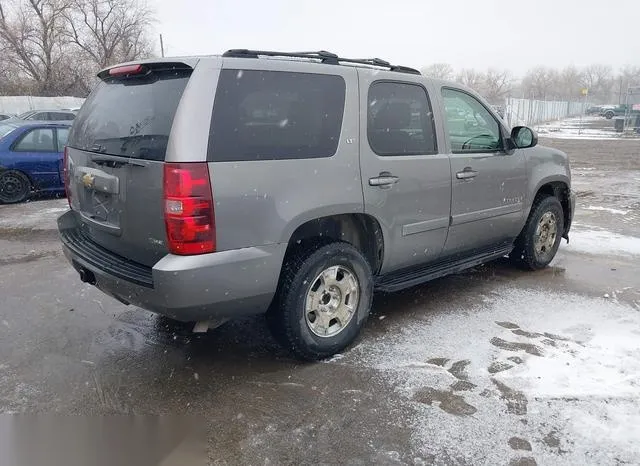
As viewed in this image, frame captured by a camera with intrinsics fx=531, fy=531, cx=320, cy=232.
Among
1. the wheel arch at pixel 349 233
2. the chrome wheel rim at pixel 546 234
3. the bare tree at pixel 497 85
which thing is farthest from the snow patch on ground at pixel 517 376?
the bare tree at pixel 497 85

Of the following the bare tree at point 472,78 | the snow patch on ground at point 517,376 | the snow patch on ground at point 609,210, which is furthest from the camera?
the bare tree at point 472,78

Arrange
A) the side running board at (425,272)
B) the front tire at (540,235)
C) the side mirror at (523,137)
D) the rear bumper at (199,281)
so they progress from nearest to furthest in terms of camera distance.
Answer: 1. the rear bumper at (199,281)
2. the side running board at (425,272)
3. the side mirror at (523,137)
4. the front tire at (540,235)

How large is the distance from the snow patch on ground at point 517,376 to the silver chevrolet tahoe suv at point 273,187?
441 millimetres

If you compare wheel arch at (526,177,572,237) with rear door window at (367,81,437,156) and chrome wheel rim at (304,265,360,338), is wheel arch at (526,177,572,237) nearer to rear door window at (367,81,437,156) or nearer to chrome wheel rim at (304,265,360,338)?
rear door window at (367,81,437,156)

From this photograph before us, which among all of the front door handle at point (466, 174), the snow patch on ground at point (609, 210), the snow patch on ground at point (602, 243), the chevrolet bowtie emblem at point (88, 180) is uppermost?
the chevrolet bowtie emblem at point (88, 180)

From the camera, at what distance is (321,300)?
356 cm

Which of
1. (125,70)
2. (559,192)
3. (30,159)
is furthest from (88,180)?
(30,159)

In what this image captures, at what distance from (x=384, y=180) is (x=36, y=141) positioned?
323 inches

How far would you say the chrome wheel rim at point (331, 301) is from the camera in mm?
3502

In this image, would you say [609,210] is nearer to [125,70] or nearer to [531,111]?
[125,70]

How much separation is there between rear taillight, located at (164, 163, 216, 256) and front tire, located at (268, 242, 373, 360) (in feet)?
2.22

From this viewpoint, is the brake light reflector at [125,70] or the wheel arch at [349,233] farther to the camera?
the wheel arch at [349,233]

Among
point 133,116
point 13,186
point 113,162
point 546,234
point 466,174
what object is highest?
point 133,116

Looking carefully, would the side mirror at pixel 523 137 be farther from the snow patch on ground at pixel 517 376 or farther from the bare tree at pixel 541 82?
the bare tree at pixel 541 82
